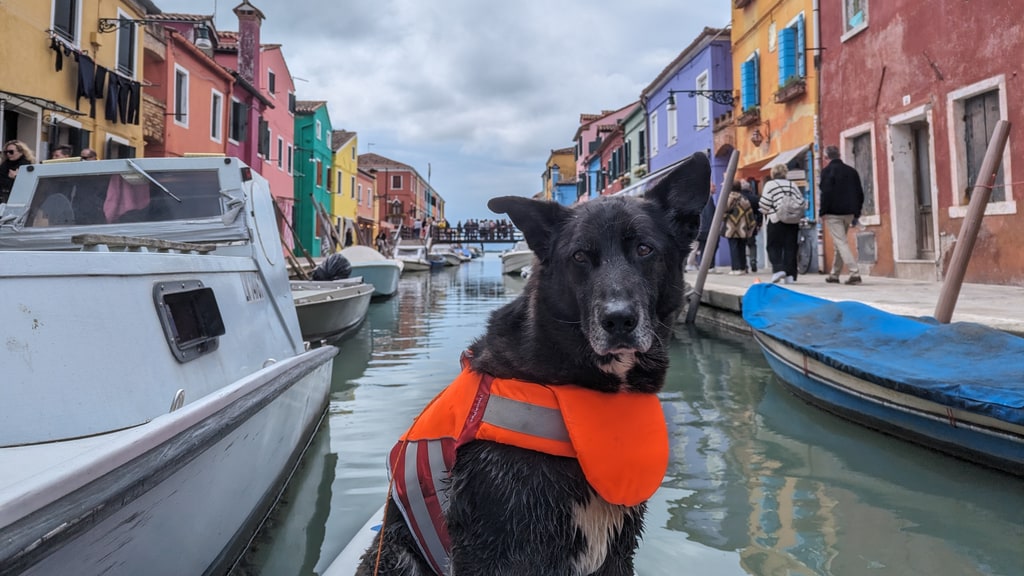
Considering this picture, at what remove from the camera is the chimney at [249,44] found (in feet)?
72.1

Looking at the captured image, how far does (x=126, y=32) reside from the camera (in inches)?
553

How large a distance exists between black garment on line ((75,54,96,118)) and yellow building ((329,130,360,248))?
2288 centimetres

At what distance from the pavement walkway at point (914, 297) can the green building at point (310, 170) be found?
2232cm

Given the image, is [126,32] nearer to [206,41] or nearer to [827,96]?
[206,41]

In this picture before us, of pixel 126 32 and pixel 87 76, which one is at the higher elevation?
pixel 126 32

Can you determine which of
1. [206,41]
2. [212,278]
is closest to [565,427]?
[212,278]

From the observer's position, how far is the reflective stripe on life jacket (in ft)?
5.23

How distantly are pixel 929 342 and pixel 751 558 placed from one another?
7.54 ft

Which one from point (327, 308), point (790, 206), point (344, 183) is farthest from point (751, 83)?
point (344, 183)

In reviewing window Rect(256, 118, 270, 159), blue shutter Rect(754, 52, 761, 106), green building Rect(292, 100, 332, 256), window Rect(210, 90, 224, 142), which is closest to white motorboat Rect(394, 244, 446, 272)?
green building Rect(292, 100, 332, 256)

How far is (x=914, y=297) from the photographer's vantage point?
7.19m

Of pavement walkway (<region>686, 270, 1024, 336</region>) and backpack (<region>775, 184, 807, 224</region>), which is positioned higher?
backpack (<region>775, 184, 807, 224</region>)

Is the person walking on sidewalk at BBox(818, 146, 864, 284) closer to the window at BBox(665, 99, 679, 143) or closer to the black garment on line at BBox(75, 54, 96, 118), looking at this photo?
the window at BBox(665, 99, 679, 143)

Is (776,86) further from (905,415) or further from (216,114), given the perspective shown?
(216,114)
